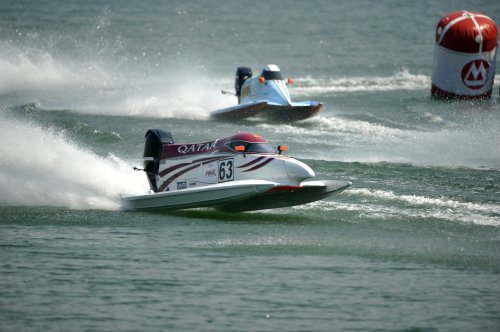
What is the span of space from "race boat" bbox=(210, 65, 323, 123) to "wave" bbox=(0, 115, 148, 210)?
24.7ft

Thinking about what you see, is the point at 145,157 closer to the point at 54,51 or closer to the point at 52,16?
the point at 54,51

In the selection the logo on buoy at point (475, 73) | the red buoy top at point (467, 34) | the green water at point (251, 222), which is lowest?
the green water at point (251, 222)

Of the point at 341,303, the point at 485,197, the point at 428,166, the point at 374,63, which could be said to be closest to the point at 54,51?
the point at 374,63

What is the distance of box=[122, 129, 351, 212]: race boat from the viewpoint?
1409 centimetres

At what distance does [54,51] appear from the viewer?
135 ft

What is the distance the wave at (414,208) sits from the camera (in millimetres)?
14594

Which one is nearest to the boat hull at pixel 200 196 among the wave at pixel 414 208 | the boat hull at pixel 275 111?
the wave at pixel 414 208

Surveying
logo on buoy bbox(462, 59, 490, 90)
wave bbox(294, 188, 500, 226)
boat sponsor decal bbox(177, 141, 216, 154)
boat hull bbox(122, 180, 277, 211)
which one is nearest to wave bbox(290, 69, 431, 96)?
logo on buoy bbox(462, 59, 490, 90)

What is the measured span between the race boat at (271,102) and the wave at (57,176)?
754 cm

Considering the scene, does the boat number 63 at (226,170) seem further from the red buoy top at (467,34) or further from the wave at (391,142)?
the red buoy top at (467,34)

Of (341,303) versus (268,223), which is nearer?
(341,303)

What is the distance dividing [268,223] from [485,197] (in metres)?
3.86

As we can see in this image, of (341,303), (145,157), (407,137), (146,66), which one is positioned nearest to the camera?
(341,303)

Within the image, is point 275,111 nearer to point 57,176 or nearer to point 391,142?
point 391,142
